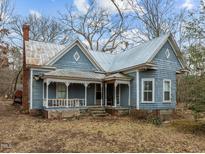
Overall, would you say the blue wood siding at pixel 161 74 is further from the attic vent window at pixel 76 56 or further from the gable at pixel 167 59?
the attic vent window at pixel 76 56

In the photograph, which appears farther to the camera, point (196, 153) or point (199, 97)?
point (199, 97)

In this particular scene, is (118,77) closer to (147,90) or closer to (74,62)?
(147,90)

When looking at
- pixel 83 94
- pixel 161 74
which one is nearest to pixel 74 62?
pixel 83 94

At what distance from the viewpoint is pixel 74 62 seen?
19266 mm

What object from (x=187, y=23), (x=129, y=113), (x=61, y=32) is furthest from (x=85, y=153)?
Answer: (x=61, y=32)

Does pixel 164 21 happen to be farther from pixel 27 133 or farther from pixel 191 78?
pixel 27 133

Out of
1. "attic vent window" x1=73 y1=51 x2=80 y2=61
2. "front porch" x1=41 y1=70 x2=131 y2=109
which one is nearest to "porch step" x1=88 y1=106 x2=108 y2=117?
"front porch" x1=41 y1=70 x2=131 y2=109

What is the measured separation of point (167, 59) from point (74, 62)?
25.1ft

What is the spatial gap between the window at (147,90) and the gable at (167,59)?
1.60 m

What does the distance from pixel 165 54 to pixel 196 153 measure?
11.0 m

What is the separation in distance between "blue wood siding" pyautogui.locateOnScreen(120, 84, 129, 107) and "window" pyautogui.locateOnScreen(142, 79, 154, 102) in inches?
65.9

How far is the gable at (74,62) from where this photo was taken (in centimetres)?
1865

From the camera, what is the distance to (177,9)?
A: 30844 mm

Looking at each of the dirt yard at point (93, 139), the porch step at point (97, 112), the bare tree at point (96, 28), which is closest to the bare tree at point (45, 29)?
the bare tree at point (96, 28)
